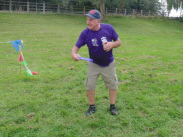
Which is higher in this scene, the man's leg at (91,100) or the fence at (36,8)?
the fence at (36,8)

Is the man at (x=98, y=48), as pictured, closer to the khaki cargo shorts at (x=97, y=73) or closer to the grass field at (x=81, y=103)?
the khaki cargo shorts at (x=97, y=73)

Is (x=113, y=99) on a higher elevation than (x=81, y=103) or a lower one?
higher

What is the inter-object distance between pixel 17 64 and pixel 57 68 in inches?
63.2

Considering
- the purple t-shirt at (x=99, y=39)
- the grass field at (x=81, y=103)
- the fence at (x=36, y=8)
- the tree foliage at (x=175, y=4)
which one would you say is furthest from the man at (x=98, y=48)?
the tree foliage at (x=175, y=4)

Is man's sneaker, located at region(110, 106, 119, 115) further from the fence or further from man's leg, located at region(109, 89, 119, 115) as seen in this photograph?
the fence

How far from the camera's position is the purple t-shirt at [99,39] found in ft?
11.2

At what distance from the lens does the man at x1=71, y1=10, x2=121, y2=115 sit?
3344 mm

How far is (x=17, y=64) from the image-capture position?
7262 mm

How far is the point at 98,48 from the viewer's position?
11.3ft

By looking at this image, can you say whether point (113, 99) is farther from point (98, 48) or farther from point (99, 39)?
point (99, 39)

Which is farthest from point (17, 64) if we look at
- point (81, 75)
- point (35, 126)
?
point (35, 126)

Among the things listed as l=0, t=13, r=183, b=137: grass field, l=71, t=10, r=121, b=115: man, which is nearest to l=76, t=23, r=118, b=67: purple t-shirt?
l=71, t=10, r=121, b=115: man

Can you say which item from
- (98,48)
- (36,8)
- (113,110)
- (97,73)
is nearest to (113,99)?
(113,110)

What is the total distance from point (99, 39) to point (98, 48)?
16cm
